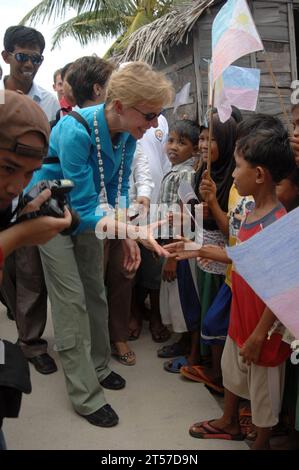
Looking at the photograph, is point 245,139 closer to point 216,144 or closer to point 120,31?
point 216,144

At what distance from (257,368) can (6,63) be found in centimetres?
281

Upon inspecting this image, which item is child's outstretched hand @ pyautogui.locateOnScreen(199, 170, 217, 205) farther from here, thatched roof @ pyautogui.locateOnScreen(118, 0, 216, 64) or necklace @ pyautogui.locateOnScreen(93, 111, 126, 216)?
thatched roof @ pyautogui.locateOnScreen(118, 0, 216, 64)

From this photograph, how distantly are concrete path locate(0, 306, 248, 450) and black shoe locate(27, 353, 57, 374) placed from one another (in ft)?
0.12

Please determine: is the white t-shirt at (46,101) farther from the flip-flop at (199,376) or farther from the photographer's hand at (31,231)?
the photographer's hand at (31,231)

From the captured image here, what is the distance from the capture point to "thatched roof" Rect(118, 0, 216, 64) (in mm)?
5496

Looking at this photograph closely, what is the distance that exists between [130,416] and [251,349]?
0.89 meters

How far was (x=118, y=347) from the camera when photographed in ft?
10.6

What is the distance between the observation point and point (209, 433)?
2340 millimetres

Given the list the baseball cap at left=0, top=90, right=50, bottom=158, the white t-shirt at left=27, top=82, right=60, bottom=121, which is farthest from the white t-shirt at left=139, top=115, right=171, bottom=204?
the baseball cap at left=0, top=90, right=50, bottom=158

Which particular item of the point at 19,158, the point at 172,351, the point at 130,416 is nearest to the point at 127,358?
the point at 172,351

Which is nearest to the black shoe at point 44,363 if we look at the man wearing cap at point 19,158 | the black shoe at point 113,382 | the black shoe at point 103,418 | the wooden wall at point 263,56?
the black shoe at point 113,382

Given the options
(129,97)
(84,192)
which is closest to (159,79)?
(129,97)

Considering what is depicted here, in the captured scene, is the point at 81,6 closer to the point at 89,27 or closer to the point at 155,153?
the point at 89,27

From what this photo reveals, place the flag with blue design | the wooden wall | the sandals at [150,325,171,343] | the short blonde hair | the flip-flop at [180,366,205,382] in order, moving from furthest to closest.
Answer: the wooden wall, the sandals at [150,325,171,343], the flip-flop at [180,366,205,382], the flag with blue design, the short blonde hair
